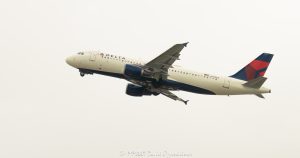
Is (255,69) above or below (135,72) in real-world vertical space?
above

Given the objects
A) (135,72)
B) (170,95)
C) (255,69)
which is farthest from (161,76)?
(255,69)

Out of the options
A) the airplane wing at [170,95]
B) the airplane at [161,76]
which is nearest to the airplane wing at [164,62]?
the airplane at [161,76]

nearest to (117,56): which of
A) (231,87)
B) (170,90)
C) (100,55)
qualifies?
(100,55)

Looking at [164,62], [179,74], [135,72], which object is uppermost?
[164,62]

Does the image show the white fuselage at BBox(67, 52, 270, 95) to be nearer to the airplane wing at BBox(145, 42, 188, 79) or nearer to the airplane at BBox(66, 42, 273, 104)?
the airplane at BBox(66, 42, 273, 104)

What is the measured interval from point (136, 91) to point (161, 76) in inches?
254

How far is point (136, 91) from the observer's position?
85438 mm

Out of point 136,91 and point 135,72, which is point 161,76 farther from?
point 136,91

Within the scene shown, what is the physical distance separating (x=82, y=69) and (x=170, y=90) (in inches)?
488

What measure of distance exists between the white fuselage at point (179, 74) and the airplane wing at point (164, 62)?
1854mm

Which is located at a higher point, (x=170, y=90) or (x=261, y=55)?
(x=261, y=55)

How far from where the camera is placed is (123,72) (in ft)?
261

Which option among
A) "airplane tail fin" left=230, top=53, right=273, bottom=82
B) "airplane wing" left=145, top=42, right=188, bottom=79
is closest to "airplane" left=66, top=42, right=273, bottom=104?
"airplane wing" left=145, top=42, right=188, bottom=79

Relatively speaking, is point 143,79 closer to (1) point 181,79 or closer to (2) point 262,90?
(1) point 181,79
